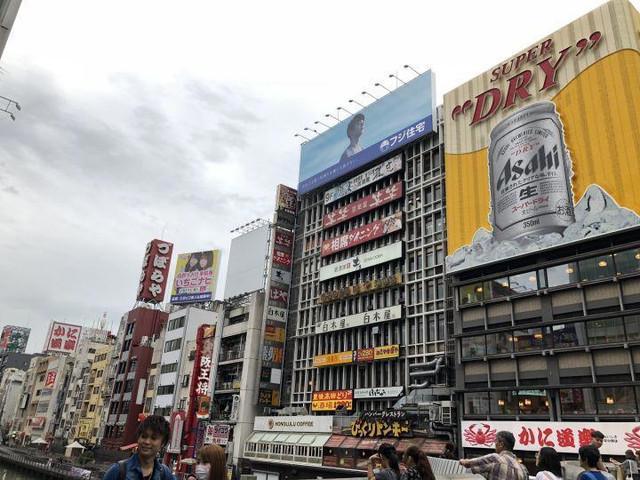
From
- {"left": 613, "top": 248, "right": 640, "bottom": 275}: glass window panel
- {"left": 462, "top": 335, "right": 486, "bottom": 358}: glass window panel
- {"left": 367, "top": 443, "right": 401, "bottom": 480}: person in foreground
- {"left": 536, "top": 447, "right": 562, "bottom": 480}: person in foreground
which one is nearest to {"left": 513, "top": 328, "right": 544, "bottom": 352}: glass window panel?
{"left": 462, "top": 335, "right": 486, "bottom": 358}: glass window panel

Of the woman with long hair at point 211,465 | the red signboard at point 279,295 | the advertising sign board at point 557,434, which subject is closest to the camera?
the woman with long hair at point 211,465

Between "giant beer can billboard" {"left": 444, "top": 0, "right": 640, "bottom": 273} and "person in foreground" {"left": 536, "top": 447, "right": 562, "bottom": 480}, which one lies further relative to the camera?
"giant beer can billboard" {"left": 444, "top": 0, "right": 640, "bottom": 273}

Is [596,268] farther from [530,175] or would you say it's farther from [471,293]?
[471,293]

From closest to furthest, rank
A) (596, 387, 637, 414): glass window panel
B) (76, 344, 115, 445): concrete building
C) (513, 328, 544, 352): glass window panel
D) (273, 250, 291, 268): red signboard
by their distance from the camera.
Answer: (596, 387, 637, 414): glass window panel < (513, 328, 544, 352): glass window panel < (273, 250, 291, 268): red signboard < (76, 344, 115, 445): concrete building

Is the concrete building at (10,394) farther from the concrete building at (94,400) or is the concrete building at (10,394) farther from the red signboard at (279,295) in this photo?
the red signboard at (279,295)

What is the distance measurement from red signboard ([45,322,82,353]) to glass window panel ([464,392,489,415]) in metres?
115

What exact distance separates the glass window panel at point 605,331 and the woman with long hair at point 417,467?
2963 cm

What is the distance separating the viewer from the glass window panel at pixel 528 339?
35719 mm

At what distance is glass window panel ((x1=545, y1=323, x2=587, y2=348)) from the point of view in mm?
33406

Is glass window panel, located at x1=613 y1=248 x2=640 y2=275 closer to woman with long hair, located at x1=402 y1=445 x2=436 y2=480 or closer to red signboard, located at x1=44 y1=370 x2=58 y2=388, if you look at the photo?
woman with long hair, located at x1=402 y1=445 x2=436 y2=480

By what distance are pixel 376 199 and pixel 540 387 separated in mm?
26106

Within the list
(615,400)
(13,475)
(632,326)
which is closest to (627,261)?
(632,326)

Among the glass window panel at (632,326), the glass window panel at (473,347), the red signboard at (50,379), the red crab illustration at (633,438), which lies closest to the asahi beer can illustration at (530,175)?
the glass window panel at (632,326)

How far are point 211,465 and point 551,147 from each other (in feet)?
123
